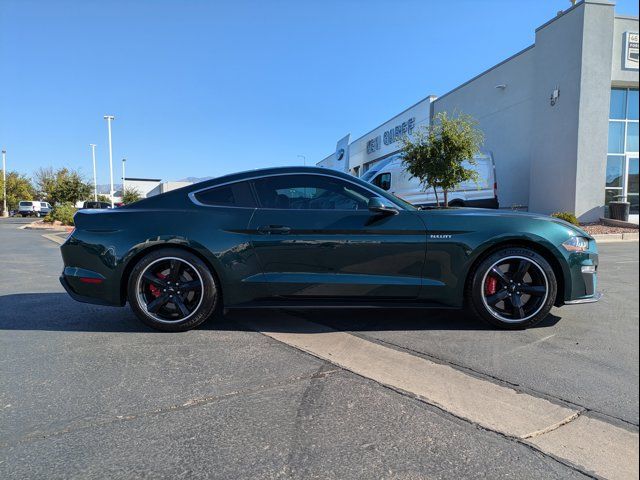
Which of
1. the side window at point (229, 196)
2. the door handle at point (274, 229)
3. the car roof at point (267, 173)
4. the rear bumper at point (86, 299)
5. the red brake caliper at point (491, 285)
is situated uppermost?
the car roof at point (267, 173)

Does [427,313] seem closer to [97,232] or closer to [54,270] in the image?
[97,232]

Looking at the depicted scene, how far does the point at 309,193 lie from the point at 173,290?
60.7 inches

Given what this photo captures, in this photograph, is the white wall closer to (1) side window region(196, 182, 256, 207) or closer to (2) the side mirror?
(2) the side mirror

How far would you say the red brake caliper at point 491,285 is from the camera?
403 cm

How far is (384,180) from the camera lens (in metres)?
18.4

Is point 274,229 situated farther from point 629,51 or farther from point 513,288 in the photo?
point 629,51

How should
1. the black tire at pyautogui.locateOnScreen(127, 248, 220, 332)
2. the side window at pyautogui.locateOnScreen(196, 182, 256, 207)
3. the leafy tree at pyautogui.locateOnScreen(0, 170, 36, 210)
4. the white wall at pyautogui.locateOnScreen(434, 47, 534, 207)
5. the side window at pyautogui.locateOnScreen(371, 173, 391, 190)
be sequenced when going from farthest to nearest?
the leafy tree at pyautogui.locateOnScreen(0, 170, 36, 210), the white wall at pyautogui.locateOnScreen(434, 47, 534, 207), the side window at pyautogui.locateOnScreen(371, 173, 391, 190), the side window at pyautogui.locateOnScreen(196, 182, 256, 207), the black tire at pyautogui.locateOnScreen(127, 248, 220, 332)

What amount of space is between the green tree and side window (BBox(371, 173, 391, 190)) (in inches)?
89.7

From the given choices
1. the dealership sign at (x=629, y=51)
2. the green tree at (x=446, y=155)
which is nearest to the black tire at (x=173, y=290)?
the green tree at (x=446, y=155)

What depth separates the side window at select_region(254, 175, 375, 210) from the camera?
412cm

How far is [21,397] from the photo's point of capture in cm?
284

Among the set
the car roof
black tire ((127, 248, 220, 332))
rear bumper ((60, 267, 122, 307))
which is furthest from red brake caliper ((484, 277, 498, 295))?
rear bumper ((60, 267, 122, 307))

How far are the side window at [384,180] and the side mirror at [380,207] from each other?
14285mm

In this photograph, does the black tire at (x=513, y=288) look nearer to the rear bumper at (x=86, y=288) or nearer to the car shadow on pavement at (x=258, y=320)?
the car shadow on pavement at (x=258, y=320)
